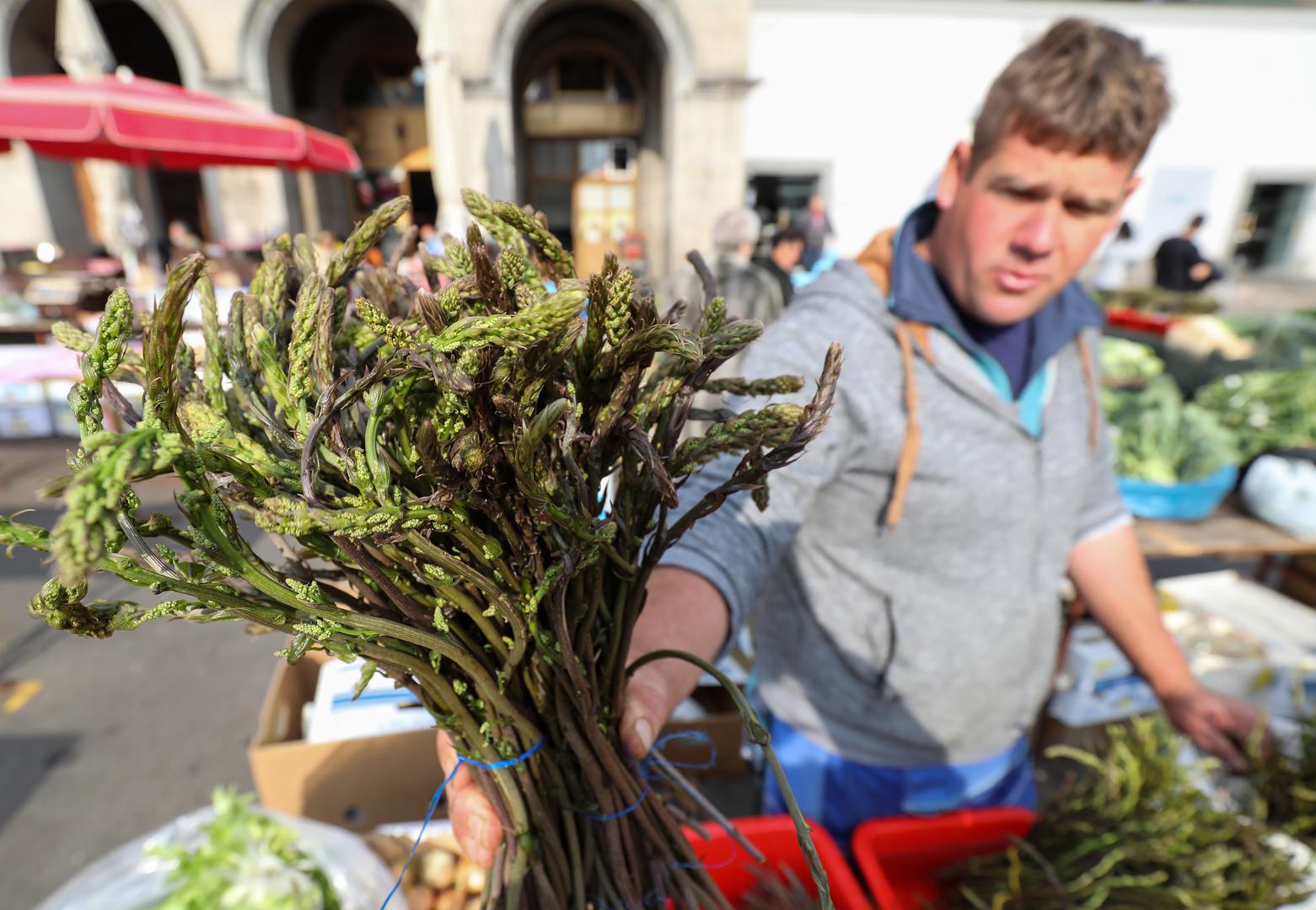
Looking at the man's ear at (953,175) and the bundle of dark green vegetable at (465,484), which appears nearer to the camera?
the bundle of dark green vegetable at (465,484)

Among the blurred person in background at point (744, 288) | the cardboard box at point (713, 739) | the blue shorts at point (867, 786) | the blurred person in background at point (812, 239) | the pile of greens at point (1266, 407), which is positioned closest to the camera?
the blue shorts at point (867, 786)

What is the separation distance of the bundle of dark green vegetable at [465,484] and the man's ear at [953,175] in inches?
46.7

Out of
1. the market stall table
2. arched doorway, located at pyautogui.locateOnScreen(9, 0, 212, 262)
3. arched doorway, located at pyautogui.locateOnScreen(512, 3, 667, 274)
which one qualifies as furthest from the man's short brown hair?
arched doorway, located at pyautogui.locateOnScreen(9, 0, 212, 262)

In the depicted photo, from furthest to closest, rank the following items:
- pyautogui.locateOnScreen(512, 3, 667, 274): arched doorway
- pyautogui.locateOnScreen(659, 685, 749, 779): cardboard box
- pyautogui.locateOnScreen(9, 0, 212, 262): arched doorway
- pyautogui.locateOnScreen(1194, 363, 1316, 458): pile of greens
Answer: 1. pyautogui.locateOnScreen(512, 3, 667, 274): arched doorway
2. pyautogui.locateOnScreen(9, 0, 212, 262): arched doorway
3. pyautogui.locateOnScreen(1194, 363, 1316, 458): pile of greens
4. pyautogui.locateOnScreen(659, 685, 749, 779): cardboard box

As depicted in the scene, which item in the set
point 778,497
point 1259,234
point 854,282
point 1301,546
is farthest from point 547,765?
point 1259,234

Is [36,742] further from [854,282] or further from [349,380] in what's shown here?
[854,282]

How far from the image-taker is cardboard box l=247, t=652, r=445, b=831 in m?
1.79

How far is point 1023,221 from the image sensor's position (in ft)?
4.82

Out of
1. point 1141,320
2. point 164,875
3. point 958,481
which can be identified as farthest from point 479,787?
point 1141,320

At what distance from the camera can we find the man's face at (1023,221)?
4.70ft

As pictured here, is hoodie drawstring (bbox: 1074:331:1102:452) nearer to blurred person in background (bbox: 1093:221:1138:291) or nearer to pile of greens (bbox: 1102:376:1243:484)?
pile of greens (bbox: 1102:376:1243:484)

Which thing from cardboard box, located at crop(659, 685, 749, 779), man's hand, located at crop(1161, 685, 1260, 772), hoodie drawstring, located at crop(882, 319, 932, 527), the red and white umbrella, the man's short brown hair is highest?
the red and white umbrella

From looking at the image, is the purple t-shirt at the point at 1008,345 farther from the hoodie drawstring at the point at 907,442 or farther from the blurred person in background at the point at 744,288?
the blurred person in background at the point at 744,288

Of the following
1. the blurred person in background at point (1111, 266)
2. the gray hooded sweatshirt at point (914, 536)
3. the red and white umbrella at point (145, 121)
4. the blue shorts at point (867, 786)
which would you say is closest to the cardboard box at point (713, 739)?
the blue shorts at point (867, 786)
